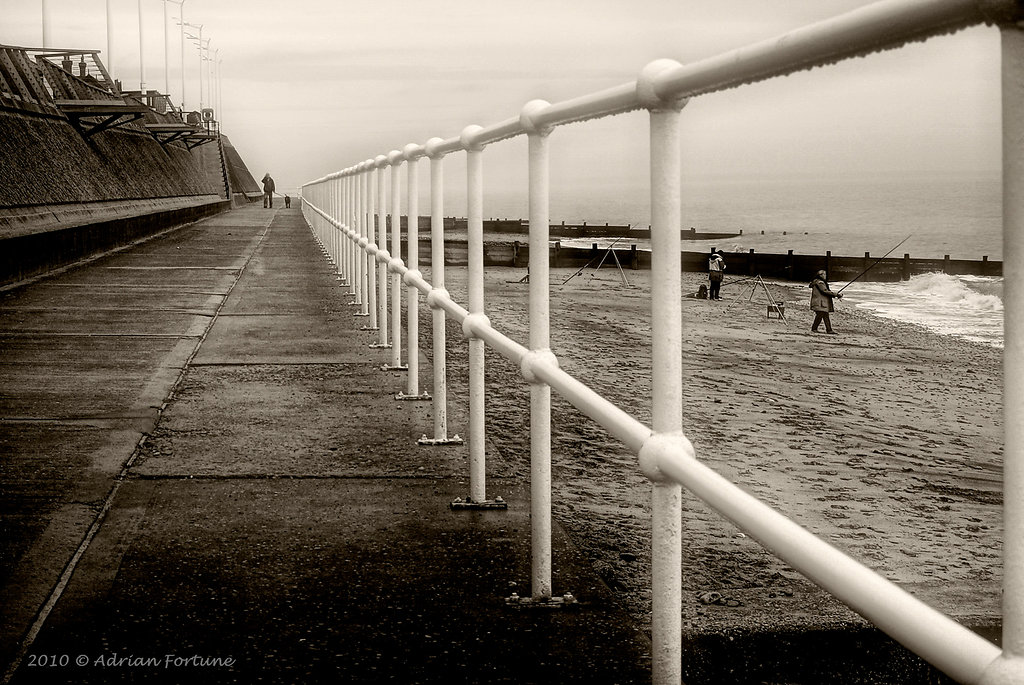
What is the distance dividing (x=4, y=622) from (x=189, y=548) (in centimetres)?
73

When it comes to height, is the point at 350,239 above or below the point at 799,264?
above

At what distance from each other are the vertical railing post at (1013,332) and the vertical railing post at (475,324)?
10.2 feet

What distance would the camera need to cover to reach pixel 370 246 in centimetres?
979

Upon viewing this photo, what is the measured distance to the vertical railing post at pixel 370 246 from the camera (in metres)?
9.47

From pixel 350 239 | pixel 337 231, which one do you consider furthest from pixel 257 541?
pixel 337 231

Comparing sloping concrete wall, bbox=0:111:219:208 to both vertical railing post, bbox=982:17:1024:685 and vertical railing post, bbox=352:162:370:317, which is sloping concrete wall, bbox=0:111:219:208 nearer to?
vertical railing post, bbox=352:162:370:317

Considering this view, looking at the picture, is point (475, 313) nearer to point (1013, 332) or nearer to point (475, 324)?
point (475, 324)

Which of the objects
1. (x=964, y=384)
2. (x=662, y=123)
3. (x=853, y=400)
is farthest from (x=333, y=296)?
(x=964, y=384)

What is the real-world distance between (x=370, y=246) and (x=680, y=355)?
303 inches

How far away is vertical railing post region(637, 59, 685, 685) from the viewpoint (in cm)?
229

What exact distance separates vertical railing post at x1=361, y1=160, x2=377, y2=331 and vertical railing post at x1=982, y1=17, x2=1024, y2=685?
8.25m

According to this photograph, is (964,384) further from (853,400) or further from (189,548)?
(189,548)

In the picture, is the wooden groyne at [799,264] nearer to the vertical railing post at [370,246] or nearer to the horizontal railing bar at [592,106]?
the vertical railing post at [370,246]

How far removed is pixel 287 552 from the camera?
375 cm
